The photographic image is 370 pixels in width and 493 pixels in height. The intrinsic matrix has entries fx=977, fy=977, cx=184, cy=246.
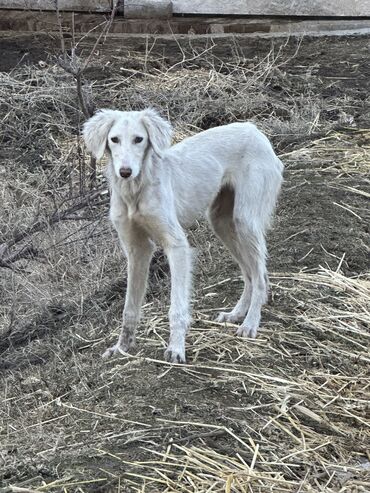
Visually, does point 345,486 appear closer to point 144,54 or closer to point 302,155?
point 302,155

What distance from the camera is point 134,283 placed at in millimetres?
5926

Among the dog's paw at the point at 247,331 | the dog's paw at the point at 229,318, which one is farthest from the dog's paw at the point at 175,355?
the dog's paw at the point at 229,318

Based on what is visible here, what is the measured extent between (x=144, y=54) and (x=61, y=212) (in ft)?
16.1

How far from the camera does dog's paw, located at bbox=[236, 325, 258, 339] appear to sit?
6.00 metres

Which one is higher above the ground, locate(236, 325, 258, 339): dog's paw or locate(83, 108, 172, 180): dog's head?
locate(83, 108, 172, 180): dog's head

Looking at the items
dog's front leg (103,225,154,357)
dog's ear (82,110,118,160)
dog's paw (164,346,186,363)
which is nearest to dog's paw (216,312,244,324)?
dog's front leg (103,225,154,357)

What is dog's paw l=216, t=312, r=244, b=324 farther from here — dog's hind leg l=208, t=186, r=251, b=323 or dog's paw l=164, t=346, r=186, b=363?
dog's paw l=164, t=346, r=186, b=363

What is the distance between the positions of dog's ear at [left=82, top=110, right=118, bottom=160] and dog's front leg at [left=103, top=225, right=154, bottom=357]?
0.55 metres

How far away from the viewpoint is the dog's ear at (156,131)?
5520 millimetres

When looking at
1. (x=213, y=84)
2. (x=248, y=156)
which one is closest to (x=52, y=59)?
(x=213, y=84)

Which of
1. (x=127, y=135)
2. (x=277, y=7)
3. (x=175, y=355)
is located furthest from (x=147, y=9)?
(x=175, y=355)

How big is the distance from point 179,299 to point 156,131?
962mm

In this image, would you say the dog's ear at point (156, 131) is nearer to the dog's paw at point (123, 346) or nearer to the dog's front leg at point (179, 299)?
the dog's front leg at point (179, 299)

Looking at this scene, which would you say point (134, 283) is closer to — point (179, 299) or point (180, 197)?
point (179, 299)
